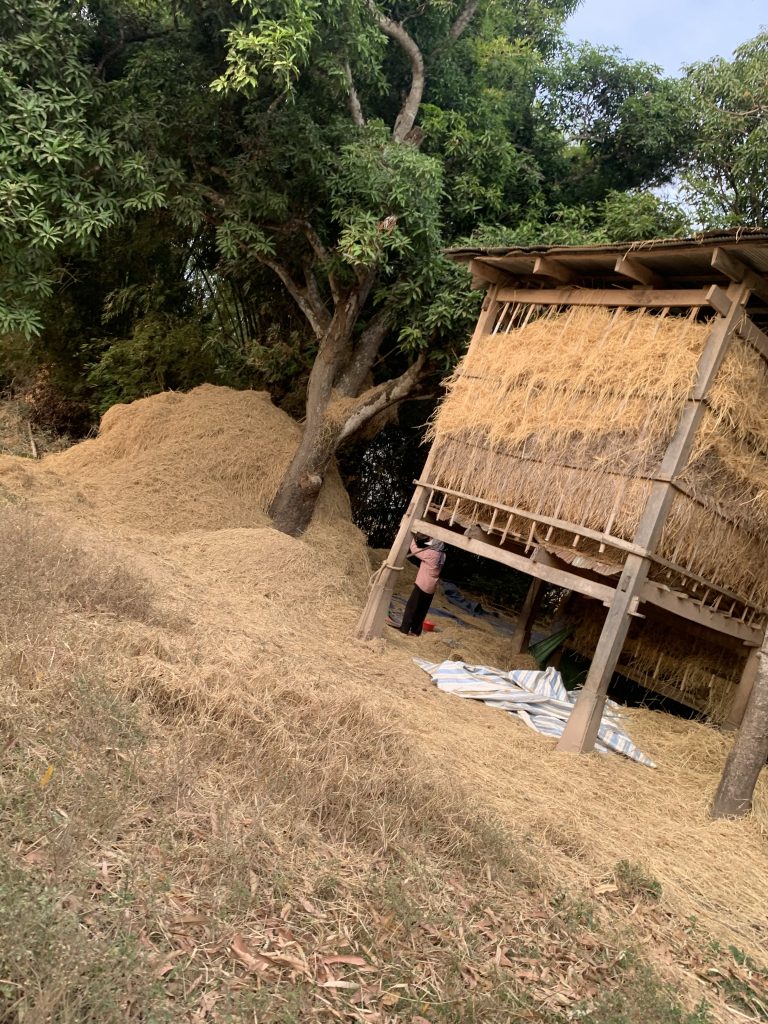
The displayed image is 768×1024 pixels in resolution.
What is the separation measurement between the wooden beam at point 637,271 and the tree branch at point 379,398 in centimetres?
454

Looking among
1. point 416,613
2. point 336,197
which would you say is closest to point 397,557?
point 416,613

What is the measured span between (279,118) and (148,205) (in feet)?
6.58

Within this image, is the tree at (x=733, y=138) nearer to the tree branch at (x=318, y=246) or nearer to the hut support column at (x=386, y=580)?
the tree branch at (x=318, y=246)

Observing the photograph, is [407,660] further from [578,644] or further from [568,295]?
[568,295]

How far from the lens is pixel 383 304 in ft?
40.6

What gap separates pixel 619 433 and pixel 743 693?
2.93m

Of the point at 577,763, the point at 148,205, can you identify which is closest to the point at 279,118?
the point at 148,205

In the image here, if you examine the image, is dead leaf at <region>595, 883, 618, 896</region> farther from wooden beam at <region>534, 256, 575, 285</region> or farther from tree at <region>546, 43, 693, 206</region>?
tree at <region>546, 43, 693, 206</region>

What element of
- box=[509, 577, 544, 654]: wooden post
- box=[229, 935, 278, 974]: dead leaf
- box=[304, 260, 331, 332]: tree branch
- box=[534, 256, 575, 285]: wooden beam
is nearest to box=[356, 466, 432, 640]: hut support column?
box=[534, 256, 575, 285]: wooden beam

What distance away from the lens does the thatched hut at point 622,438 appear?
7055 millimetres

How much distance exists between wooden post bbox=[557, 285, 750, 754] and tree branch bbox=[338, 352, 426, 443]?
537 cm

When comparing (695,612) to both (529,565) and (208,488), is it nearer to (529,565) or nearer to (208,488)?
(529,565)

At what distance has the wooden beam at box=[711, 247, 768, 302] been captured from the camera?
691 cm

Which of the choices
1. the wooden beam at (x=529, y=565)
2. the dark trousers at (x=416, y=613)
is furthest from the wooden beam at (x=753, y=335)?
the dark trousers at (x=416, y=613)
